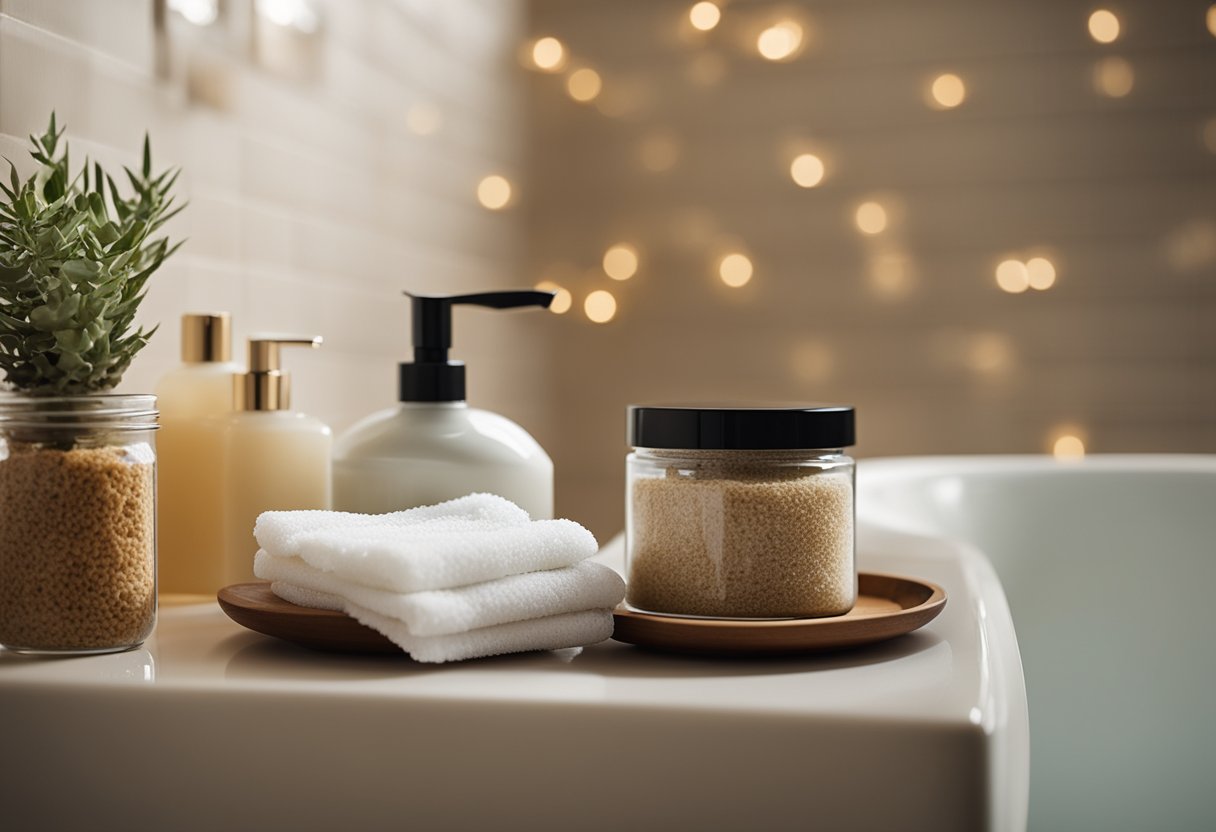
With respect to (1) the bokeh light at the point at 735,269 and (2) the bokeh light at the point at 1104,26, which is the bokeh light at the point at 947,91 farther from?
(1) the bokeh light at the point at 735,269

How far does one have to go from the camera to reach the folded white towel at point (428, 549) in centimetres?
55

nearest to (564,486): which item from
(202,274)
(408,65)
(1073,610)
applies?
(408,65)

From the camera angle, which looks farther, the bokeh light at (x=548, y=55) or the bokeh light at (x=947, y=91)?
the bokeh light at (x=548, y=55)

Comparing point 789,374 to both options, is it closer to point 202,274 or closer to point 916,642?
point 202,274

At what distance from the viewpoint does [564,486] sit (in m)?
2.15

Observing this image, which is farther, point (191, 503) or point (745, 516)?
point (191, 503)

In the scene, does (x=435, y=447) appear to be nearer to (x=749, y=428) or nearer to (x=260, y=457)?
(x=260, y=457)

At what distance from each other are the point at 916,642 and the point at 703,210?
60.1 inches

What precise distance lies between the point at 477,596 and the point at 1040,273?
1592 millimetres

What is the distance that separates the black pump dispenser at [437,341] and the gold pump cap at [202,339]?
15 cm

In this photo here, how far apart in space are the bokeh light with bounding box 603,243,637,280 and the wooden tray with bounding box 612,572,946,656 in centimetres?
152

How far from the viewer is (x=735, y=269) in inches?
80.7

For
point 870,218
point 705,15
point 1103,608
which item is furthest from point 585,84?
point 1103,608

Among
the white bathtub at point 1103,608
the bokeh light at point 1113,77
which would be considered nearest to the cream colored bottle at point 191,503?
the white bathtub at point 1103,608
